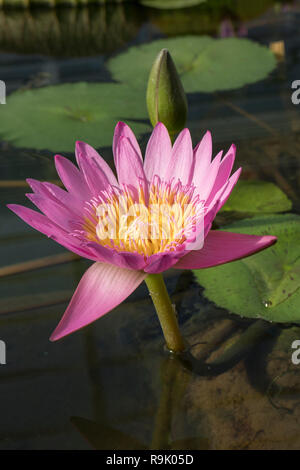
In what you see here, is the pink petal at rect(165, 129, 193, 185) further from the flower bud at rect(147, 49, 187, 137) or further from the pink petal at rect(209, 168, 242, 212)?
the flower bud at rect(147, 49, 187, 137)

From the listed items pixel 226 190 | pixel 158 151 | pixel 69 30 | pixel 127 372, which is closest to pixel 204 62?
pixel 69 30

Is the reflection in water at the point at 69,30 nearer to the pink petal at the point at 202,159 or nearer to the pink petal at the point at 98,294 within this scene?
the pink petal at the point at 202,159

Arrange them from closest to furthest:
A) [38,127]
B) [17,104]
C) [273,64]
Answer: [38,127]
[17,104]
[273,64]

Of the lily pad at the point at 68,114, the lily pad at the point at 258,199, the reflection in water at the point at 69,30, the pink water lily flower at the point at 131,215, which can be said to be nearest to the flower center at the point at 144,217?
the pink water lily flower at the point at 131,215

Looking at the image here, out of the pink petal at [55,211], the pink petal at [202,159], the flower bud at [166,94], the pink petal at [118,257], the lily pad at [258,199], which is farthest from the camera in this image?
the lily pad at [258,199]

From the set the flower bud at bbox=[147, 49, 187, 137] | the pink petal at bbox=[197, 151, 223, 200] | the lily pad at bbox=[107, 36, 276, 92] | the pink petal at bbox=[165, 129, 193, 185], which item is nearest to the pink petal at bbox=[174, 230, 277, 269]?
the pink petal at bbox=[197, 151, 223, 200]
